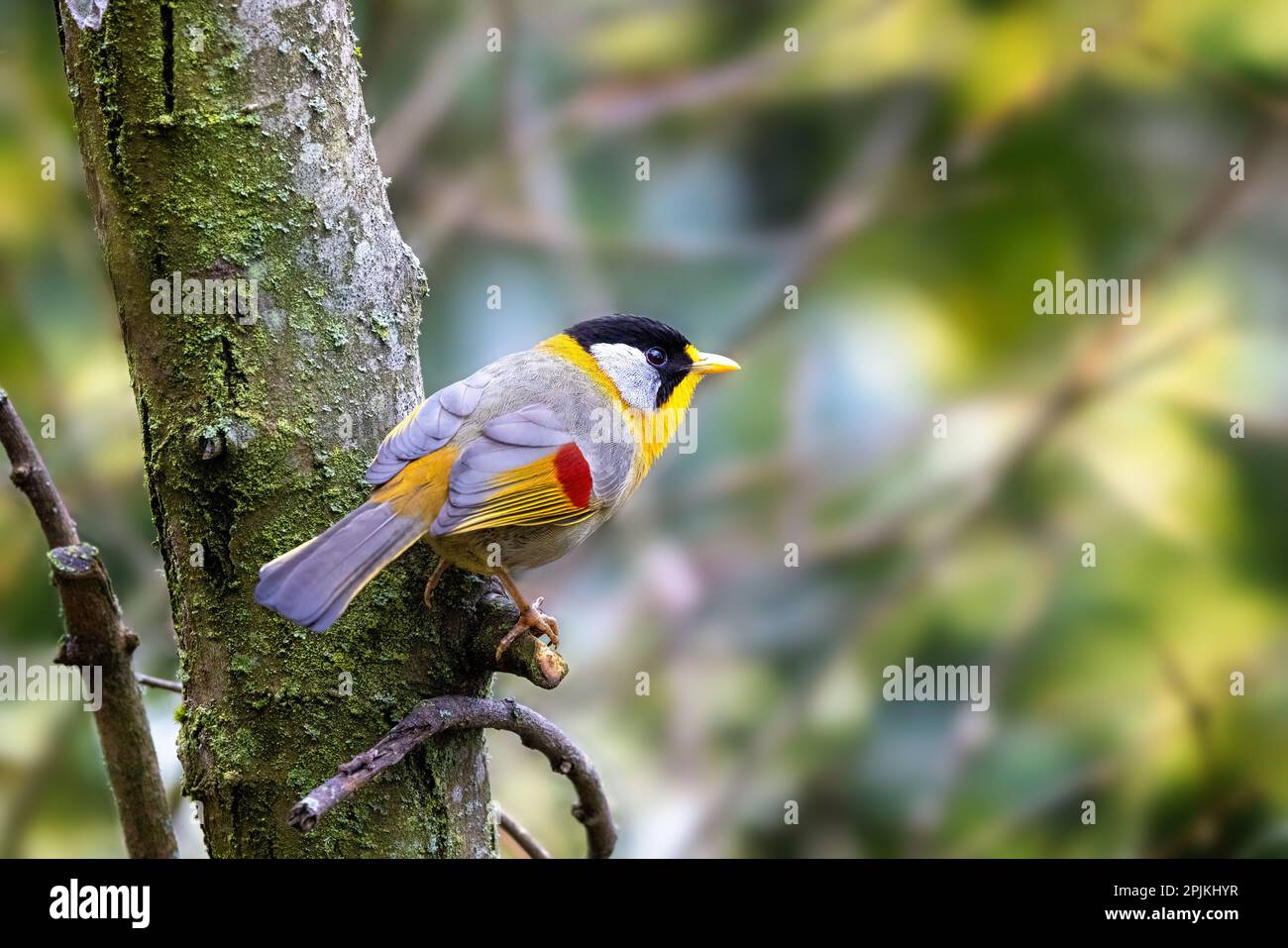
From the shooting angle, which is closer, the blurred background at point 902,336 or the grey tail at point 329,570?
the grey tail at point 329,570

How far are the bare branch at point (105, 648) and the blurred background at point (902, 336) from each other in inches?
66.0

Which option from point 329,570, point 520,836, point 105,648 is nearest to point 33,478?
point 105,648

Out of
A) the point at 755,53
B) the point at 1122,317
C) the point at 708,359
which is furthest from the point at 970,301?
the point at 708,359

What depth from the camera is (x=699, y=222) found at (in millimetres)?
3980

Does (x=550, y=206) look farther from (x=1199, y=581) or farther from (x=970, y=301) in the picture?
(x=1199, y=581)

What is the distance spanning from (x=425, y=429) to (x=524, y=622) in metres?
0.29

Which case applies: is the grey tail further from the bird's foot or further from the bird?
the bird's foot

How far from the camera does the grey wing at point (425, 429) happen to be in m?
1.60

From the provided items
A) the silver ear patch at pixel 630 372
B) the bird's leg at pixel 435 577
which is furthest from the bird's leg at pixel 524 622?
the silver ear patch at pixel 630 372

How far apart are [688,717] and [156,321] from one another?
251 centimetres

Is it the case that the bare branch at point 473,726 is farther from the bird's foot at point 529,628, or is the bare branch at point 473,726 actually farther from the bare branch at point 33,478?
the bare branch at point 33,478

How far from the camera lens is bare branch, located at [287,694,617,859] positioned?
1330 millimetres

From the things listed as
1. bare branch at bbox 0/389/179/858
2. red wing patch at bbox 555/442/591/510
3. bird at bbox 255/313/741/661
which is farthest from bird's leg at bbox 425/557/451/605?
bare branch at bbox 0/389/179/858

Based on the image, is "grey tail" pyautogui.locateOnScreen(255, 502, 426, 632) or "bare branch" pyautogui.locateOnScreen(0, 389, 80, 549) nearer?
"grey tail" pyautogui.locateOnScreen(255, 502, 426, 632)
